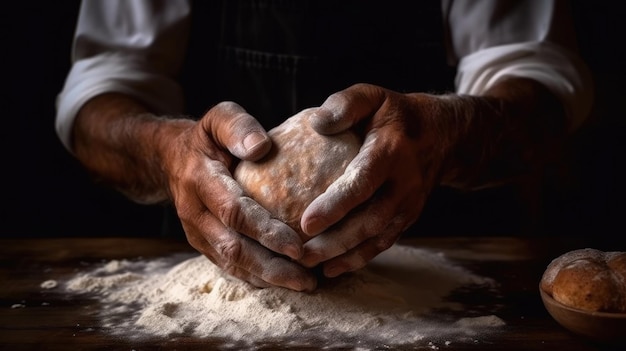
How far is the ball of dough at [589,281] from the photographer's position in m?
1.07

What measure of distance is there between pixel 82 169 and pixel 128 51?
0.84 metres

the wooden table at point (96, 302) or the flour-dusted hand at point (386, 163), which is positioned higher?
the flour-dusted hand at point (386, 163)

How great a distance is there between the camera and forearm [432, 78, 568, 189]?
1.55 m

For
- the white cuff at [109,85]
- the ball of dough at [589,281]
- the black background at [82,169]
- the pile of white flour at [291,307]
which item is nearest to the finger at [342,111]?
the pile of white flour at [291,307]

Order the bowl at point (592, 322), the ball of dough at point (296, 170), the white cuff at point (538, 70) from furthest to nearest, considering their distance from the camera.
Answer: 1. the white cuff at point (538, 70)
2. the ball of dough at point (296, 170)
3. the bowl at point (592, 322)

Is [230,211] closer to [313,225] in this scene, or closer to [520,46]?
[313,225]

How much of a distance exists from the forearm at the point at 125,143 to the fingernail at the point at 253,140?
33 centimetres

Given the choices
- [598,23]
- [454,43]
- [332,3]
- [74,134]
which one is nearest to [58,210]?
[74,134]

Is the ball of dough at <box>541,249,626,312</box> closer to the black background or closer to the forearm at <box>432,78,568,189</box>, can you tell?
the forearm at <box>432,78,568,189</box>

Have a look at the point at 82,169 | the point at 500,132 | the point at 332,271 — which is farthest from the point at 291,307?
the point at 82,169

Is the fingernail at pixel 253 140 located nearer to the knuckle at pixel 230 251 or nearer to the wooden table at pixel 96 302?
the knuckle at pixel 230 251

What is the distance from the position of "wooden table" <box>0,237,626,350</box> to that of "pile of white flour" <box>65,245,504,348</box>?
→ 43 millimetres

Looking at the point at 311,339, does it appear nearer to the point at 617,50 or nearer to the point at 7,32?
the point at 7,32

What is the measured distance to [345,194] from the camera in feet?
3.92
